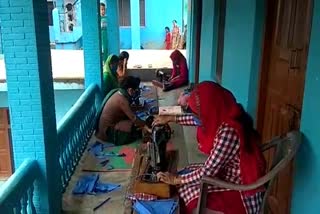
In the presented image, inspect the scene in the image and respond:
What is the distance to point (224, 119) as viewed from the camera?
2.07 m

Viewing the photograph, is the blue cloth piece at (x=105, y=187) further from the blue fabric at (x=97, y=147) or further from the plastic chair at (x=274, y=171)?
the plastic chair at (x=274, y=171)

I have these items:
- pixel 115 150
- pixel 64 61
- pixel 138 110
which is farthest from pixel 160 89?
pixel 64 61

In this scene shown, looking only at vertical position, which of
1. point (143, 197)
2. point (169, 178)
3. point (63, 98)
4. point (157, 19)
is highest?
point (157, 19)

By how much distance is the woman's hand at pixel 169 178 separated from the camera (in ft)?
7.18

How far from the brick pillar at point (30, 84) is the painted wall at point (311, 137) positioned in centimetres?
Answer: 175

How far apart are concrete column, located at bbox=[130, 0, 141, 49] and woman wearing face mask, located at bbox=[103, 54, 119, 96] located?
8.14 meters

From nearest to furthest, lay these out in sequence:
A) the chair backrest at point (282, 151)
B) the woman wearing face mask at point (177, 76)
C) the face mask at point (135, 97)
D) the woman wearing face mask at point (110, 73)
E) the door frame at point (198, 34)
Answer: the chair backrest at point (282, 151), the face mask at point (135, 97), the woman wearing face mask at point (110, 73), the woman wearing face mask at point (177, 76), the door frame at point (198, 34)

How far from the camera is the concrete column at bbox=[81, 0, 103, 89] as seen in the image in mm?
5328

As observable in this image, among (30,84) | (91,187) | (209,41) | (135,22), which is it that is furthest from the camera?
(135,22)

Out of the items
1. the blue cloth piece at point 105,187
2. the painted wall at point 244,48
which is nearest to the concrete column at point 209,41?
the painted wall at point 244,48

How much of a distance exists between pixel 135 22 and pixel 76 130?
406 inches

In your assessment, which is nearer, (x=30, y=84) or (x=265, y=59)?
(x=30, y=84)

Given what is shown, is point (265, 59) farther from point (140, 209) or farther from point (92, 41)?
point (92, 41)

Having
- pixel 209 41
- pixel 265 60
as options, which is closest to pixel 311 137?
pixel 265 60
